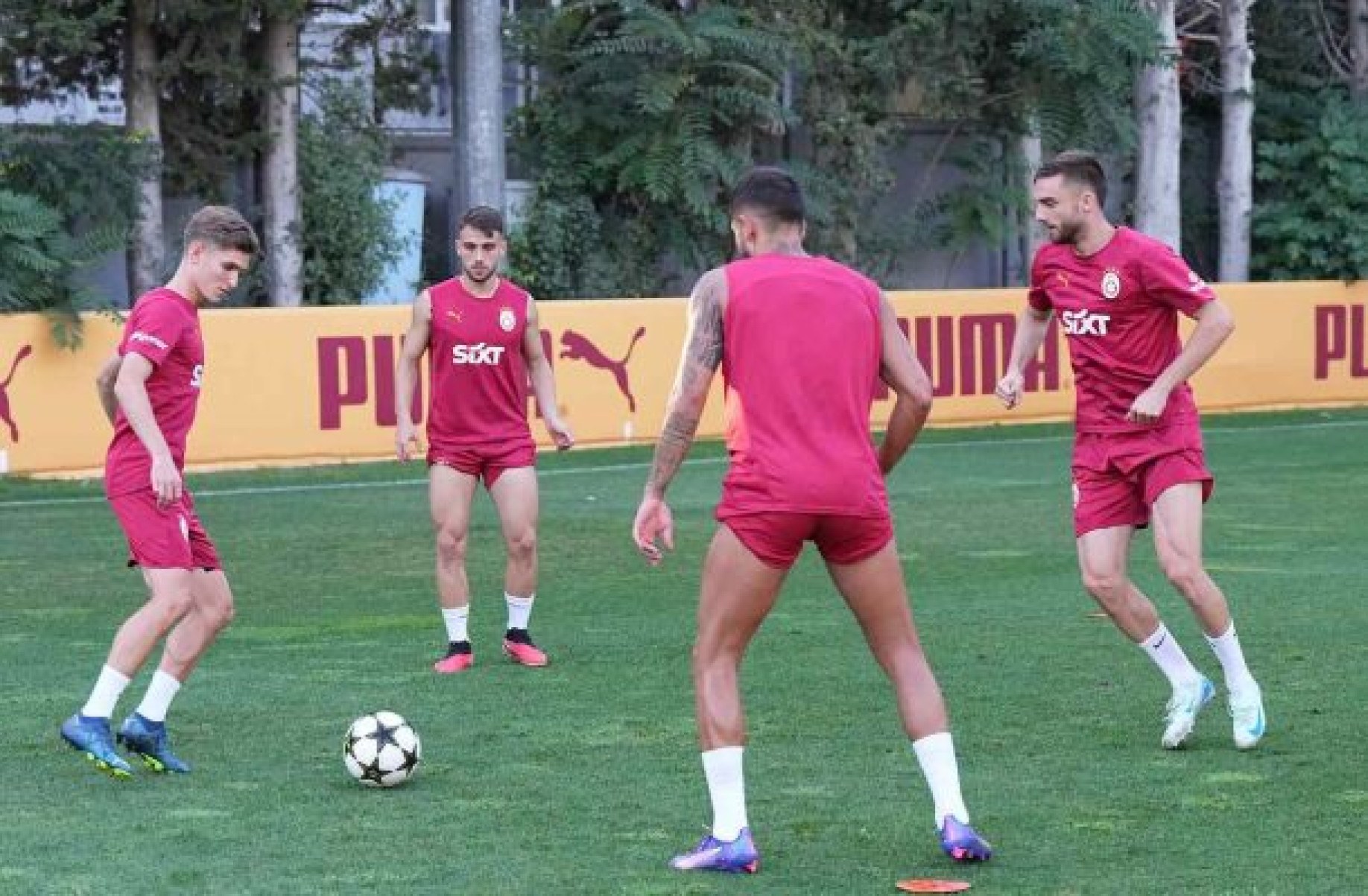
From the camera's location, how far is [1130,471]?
8.70 metres

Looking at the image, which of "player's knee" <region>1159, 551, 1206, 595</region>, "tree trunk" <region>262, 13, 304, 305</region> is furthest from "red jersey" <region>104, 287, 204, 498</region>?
"tree trunk" <region>262, 13, 304, 305</region>

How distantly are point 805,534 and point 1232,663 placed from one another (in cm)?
266

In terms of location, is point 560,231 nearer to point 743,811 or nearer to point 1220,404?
point 1220,404

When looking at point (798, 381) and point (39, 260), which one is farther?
point (39, 260)

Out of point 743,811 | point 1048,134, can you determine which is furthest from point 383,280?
point 743,811

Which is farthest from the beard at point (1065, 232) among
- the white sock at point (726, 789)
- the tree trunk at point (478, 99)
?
the tree trunk at point (478, 99)

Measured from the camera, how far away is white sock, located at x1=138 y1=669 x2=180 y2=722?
27.6 feet

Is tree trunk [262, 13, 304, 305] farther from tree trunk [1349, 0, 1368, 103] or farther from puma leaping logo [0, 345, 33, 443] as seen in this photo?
tree trunk [1349, 0, 1368, 103]

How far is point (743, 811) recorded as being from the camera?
6816 millimetres

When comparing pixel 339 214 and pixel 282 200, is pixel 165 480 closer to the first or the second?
pixel 282 200

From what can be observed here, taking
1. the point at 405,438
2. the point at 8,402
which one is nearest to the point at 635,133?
the point at 8,402

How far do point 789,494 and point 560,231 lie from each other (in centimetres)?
2195

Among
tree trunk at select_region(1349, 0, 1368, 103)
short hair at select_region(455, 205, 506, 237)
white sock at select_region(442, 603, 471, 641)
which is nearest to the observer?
short hair at select_region(455, 205, 506, 237)

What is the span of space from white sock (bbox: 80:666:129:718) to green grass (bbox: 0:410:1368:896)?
23 centimetres
